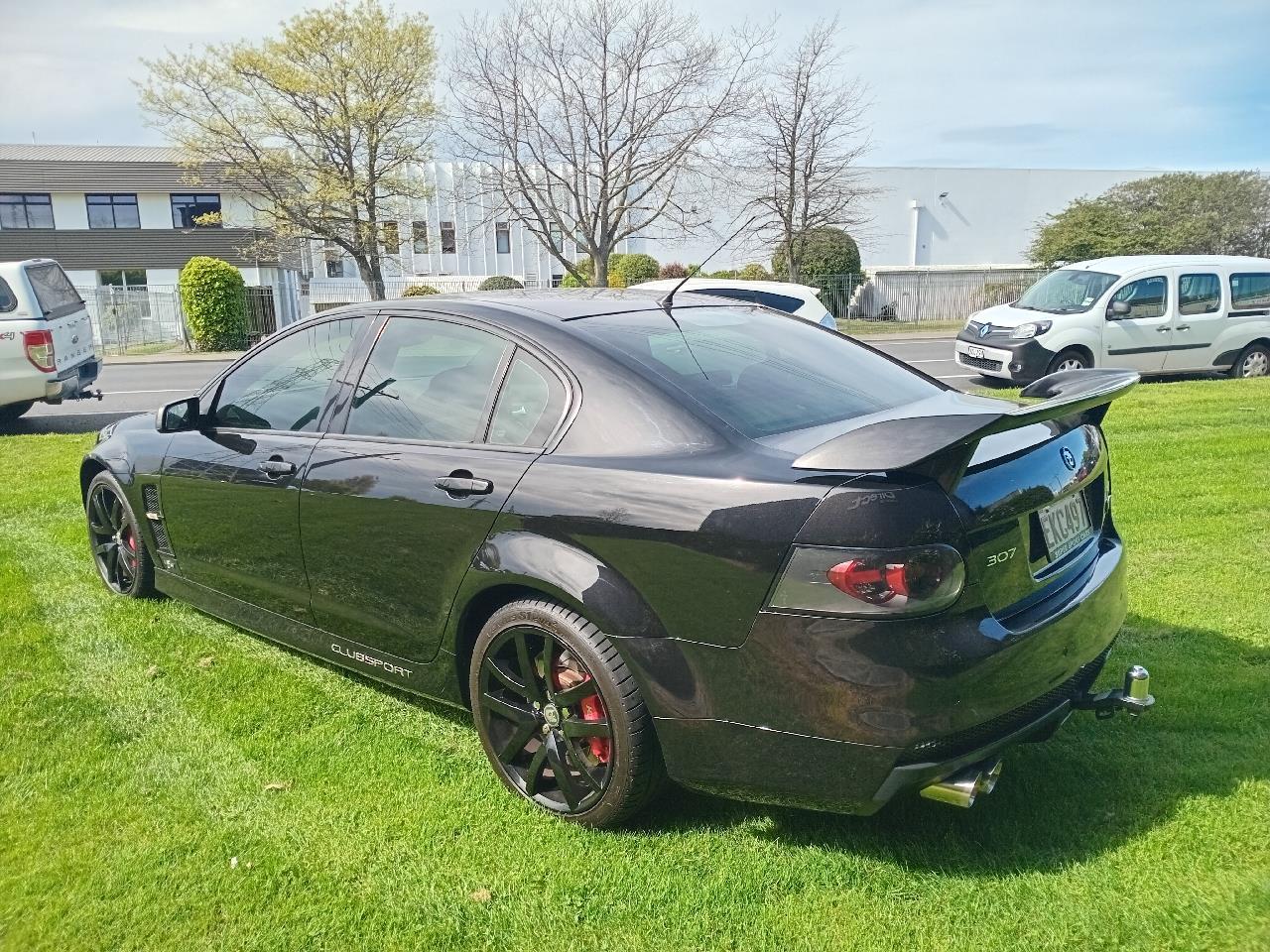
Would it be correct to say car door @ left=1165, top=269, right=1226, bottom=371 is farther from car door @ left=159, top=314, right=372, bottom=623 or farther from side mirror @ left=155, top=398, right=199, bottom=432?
side mirror @ left=155, top=398, right=199, bottom=432

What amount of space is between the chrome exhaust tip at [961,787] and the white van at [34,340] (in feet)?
35.9

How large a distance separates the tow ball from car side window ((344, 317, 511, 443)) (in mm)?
2062

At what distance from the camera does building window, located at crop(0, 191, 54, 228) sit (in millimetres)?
38875

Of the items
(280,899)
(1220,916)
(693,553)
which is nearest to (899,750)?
(693,553)

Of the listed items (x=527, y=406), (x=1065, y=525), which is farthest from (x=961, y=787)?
(x=527, y=406)

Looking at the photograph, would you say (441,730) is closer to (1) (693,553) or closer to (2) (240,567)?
(2) (240,567)

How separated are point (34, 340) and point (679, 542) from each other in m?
10.4

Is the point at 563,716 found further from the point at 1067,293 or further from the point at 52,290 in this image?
the point at 1067,293

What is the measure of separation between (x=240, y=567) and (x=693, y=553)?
93.7 inches

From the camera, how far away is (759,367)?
10.4 feet

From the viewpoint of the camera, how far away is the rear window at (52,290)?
1059cm

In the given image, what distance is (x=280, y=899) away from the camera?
2.60 metres

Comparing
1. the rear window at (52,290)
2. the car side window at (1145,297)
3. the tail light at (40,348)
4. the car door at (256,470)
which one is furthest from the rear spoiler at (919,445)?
the car side window at (1145,297)

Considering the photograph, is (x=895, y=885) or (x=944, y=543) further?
(x=895, y=885)
